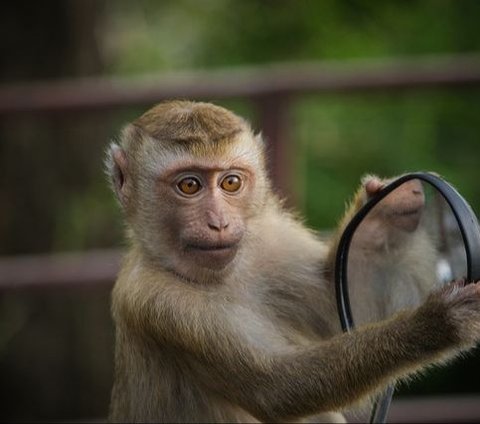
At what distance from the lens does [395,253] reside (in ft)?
12.6

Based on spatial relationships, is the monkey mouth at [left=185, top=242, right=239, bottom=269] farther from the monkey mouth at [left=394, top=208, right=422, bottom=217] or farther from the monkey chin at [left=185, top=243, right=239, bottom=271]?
the monkey mouth at [left=394, top=208, right=422, bottom=217]

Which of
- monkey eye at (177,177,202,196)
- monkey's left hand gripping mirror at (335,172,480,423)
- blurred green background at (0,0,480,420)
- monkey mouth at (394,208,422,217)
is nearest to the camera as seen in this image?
monkey's left hand gripping mirror at (335,172,480,423)

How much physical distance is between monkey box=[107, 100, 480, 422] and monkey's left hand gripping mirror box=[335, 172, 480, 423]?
0.10 metres

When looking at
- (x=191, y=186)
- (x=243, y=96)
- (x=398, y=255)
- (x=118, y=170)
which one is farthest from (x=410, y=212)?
(x=243, y=96)

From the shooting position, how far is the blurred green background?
7824 millimetres

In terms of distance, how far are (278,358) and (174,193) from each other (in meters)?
0.66

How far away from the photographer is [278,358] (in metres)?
3.59

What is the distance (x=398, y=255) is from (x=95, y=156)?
172 inches

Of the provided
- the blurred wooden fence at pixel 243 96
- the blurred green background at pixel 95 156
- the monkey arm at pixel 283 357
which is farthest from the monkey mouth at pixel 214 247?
the blurred green background at pixel 95 156

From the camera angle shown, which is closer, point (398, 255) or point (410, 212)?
point (410, 212)

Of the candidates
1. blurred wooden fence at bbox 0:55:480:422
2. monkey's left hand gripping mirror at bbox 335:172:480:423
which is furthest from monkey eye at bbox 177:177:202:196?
blurred wooden fence at bbox 0:55:480:422

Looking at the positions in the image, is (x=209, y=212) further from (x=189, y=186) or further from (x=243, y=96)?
(x=243, y=96)

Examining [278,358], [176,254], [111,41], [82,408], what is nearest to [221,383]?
[278,358]

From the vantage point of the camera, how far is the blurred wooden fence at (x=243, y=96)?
6.22 m
